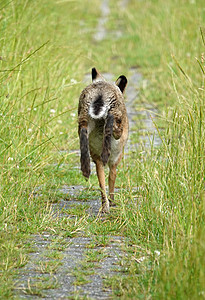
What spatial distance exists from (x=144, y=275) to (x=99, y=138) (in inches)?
82.3

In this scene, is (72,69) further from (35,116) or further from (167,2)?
(167,2)

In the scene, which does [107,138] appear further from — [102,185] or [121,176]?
[121,176]

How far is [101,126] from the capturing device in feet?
18.4

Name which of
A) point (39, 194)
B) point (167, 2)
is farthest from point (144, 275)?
point (167, 2)

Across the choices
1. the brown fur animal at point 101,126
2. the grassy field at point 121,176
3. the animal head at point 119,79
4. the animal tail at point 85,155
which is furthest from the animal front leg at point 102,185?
the animal head at point 119,79

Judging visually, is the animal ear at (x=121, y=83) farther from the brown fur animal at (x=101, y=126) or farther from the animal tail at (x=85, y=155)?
the animal tail at (x=85, y=155)

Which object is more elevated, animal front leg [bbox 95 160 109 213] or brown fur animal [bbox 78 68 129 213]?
brown fur animal [bbox 78 68 129 213]

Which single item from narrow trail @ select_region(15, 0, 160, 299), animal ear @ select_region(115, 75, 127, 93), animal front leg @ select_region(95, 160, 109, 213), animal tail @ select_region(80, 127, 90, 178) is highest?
animal ear @ select_region(115, 75, 127, 93)

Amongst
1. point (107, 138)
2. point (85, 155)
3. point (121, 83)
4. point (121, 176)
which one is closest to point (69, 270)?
point (85, 155)

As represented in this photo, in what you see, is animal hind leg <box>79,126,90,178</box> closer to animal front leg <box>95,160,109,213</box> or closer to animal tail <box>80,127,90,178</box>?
animal tail <box>80,127,90,178</box>

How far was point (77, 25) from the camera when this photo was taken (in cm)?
1478

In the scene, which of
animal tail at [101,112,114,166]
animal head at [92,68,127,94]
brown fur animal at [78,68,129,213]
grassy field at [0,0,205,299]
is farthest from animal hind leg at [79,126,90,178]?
animal head at [92,68,127,94]

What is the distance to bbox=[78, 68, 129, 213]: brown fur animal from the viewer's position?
5.39 meters

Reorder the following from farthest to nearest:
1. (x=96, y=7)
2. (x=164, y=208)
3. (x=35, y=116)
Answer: (x=96, y=7), (x=35, y=116), (x=164, y=208)
